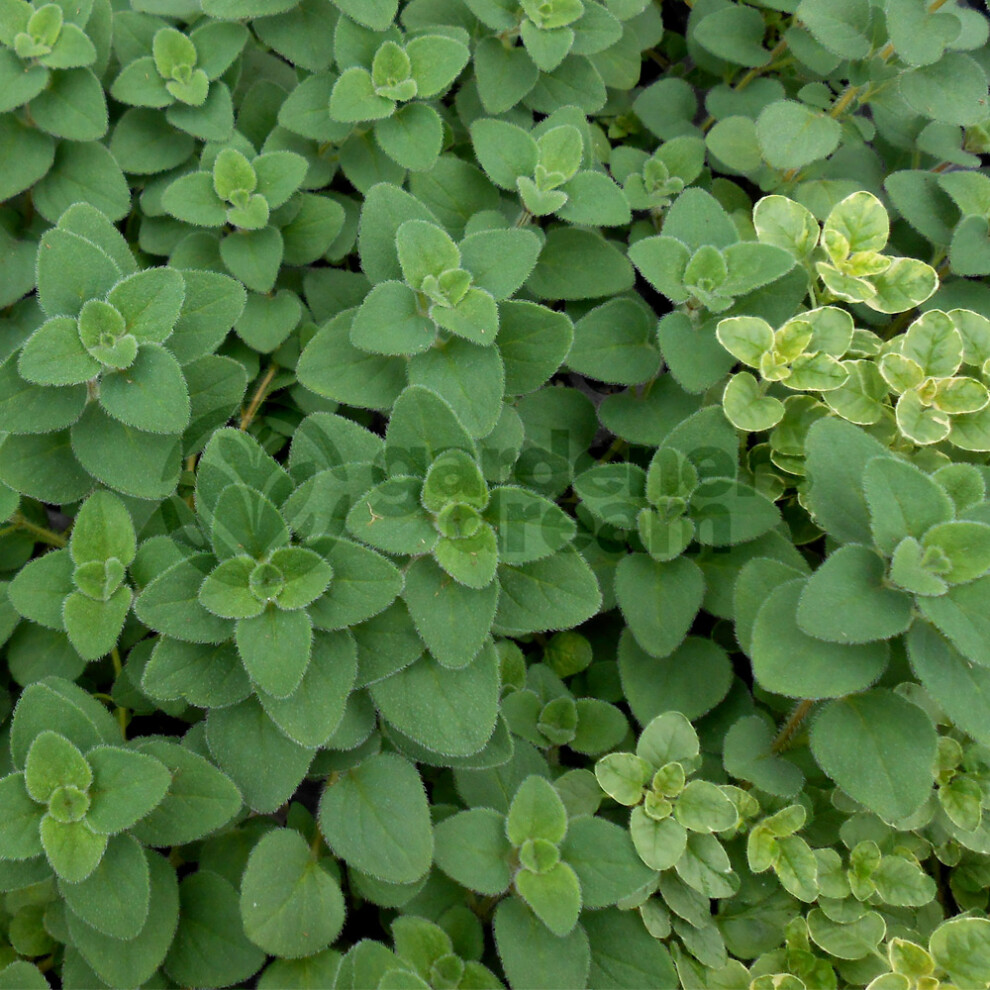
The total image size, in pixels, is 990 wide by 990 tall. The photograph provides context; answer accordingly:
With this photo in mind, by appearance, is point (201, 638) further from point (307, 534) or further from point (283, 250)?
point (283, 250)

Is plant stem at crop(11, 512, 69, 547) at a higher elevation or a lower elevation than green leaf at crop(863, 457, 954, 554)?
lower

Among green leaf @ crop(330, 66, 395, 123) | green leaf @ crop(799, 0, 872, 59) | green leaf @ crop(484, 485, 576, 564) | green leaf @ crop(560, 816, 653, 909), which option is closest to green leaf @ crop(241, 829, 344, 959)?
green leaf @ crop(560, 816, 653, 909)

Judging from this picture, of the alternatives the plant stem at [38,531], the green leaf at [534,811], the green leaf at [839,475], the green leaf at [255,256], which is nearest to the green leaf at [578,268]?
the green leaf at [255,256]

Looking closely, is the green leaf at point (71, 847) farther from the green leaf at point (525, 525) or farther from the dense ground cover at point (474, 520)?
the green leaf at point (525, 525)

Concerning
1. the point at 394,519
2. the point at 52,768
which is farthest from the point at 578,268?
the point at 52,768

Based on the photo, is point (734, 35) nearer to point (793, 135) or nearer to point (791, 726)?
point (793, 135)

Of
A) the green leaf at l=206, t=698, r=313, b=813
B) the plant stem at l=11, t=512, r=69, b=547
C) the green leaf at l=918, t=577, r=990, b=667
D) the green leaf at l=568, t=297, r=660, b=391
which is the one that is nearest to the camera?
the green leaf at l=918, t=577, r=990, b=667

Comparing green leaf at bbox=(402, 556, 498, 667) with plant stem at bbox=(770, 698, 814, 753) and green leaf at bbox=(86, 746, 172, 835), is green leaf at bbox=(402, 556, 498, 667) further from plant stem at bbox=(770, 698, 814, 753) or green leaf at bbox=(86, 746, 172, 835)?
plant stem at bbox=(770, 698, 814, 753)

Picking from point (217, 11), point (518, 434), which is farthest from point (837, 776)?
point (217, 11)

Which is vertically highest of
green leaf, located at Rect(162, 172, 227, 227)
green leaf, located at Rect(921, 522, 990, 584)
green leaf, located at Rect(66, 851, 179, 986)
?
green leaf, located at Rect(921, 522, 990, 584)
